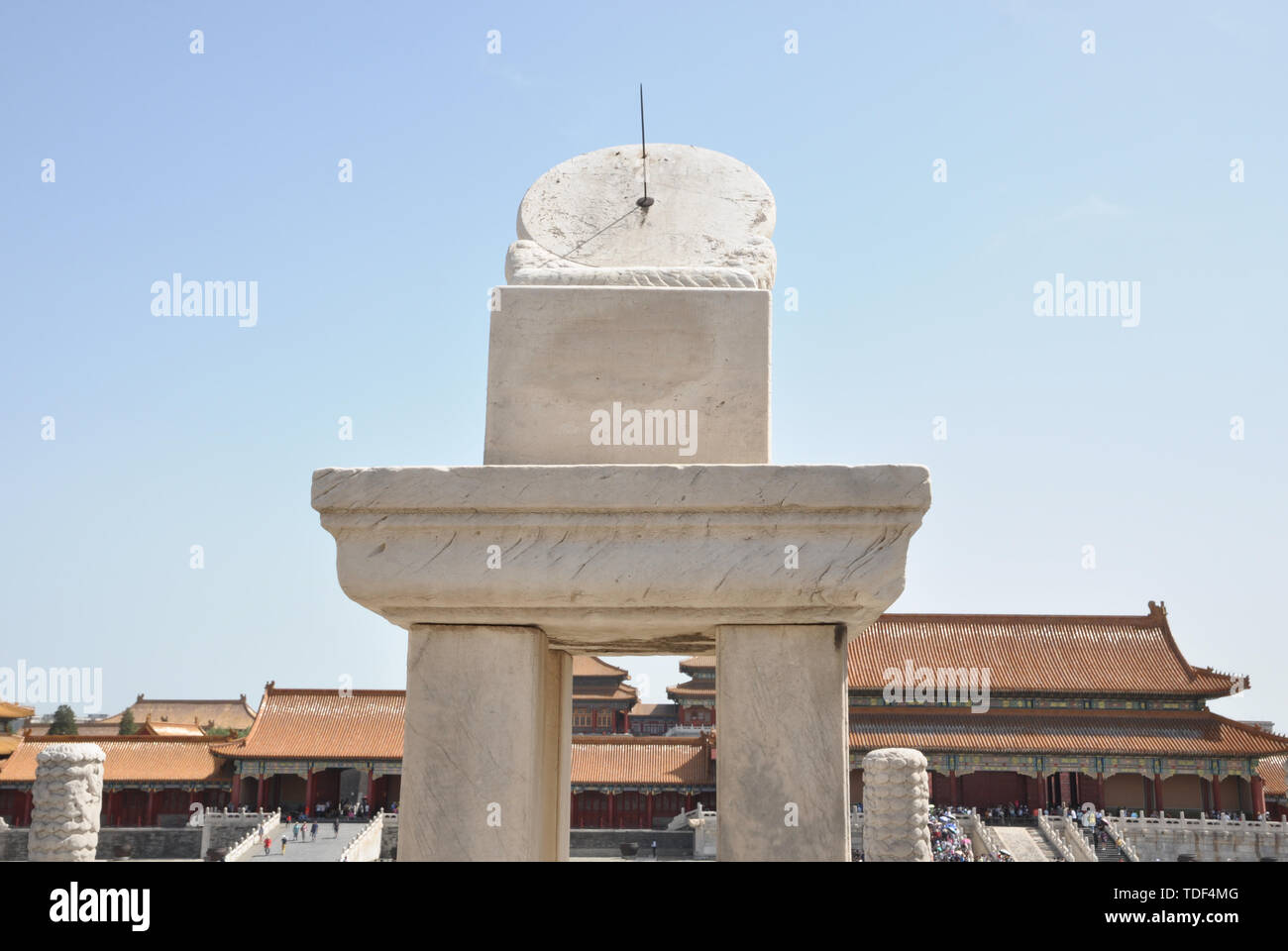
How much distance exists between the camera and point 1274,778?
46.2m

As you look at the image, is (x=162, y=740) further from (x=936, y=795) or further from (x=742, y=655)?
(x=742, y=655)

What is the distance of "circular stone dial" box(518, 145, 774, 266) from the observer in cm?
361

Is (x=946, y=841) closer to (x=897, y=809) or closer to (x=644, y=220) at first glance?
(x=897, y=809)

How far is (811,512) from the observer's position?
2838 mm

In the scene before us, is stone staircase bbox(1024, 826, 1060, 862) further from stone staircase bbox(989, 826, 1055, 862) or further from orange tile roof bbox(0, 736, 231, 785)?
orange tile roof bbox(0, 736, 231, 785)

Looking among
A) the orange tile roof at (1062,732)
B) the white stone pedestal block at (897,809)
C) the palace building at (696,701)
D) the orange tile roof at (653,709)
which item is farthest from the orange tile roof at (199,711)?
the white stone pedestal block at (897,809)

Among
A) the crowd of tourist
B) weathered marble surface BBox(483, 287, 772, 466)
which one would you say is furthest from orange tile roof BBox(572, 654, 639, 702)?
weathered marble surface BBox(483, 287, 772, 466)

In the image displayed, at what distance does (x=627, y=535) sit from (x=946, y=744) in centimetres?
3912

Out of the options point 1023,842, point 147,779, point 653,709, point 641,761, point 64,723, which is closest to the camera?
point 1023,842

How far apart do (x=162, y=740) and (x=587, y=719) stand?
2172cm

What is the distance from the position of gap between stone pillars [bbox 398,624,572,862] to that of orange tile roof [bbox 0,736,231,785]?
139 feet

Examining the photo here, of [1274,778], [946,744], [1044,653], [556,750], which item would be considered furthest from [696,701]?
[556,750]

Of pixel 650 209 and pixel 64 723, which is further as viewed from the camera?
pixel 64 723
